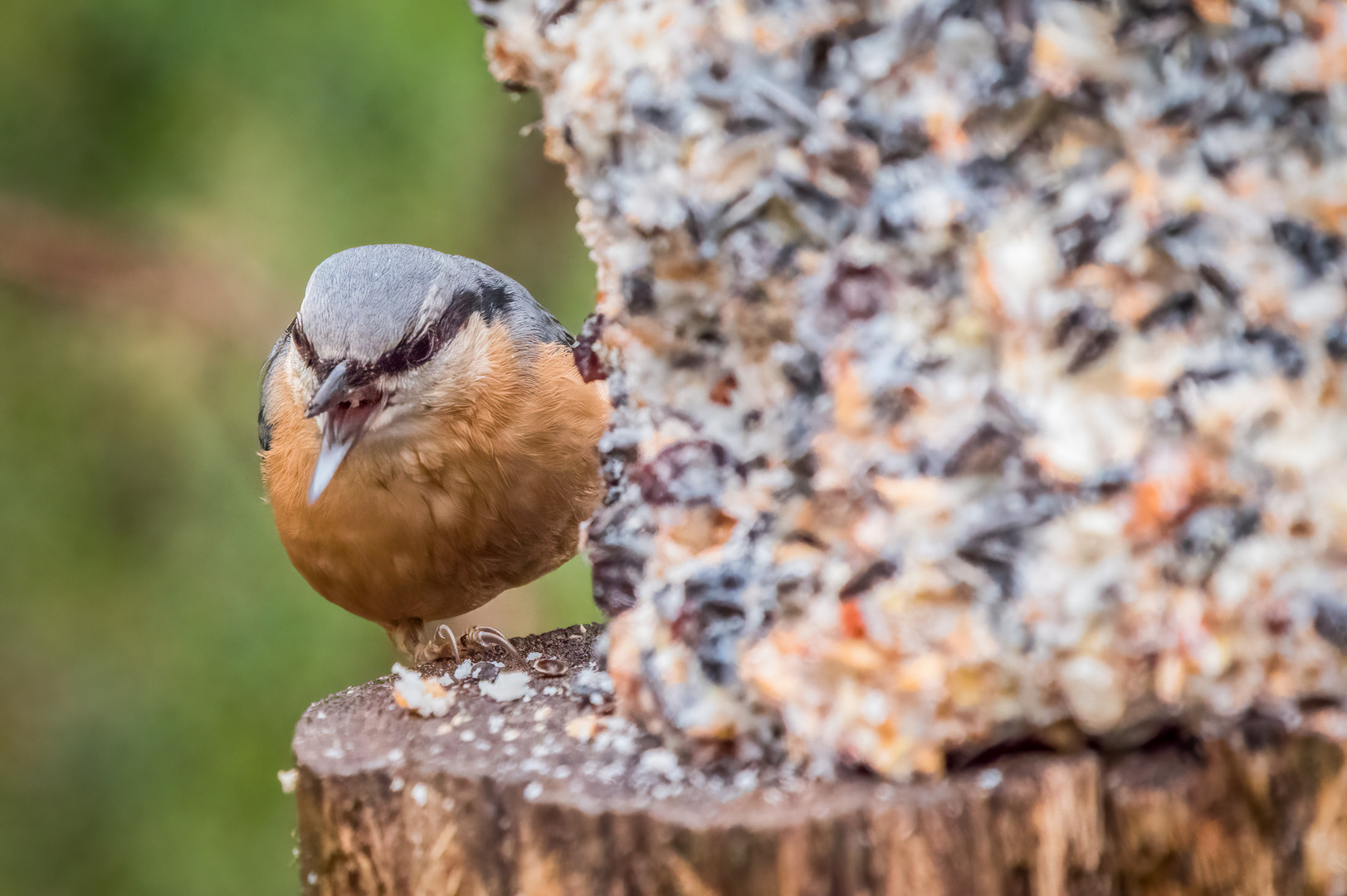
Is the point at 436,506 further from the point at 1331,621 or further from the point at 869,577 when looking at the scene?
the point at 1331,621

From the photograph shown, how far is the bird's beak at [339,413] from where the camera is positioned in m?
1.61

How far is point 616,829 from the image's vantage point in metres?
0.99

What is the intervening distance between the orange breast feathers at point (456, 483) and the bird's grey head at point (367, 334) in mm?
→ 42

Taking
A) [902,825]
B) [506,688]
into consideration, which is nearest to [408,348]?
[506,688]

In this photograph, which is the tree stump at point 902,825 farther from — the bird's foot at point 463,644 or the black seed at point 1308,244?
the bird's foot at point 463,644

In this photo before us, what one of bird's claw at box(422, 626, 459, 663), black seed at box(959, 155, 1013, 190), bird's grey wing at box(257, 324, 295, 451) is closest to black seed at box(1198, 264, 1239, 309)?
black seed at box(959, 155, 1013, 190)

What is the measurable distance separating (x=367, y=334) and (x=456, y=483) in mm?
250

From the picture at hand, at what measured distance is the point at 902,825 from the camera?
3.07 feet

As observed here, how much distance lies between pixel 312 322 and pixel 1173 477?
1146 millimetres

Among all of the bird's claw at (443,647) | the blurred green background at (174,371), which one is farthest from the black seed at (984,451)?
the blurred green background at (174,371)

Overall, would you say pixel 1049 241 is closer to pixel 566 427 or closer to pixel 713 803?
pixel 713 803

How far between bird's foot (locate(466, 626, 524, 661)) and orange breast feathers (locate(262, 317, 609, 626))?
14cm

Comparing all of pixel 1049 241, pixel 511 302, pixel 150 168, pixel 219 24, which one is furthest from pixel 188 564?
pixel 1049 241

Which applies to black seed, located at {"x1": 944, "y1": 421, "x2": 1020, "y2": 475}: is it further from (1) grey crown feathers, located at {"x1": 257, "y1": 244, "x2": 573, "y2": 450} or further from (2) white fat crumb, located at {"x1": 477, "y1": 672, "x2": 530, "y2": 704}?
(1) grey crown feathers, located at {"x1": 257, "y1": 244, "x2": 573, "y2": 450}
